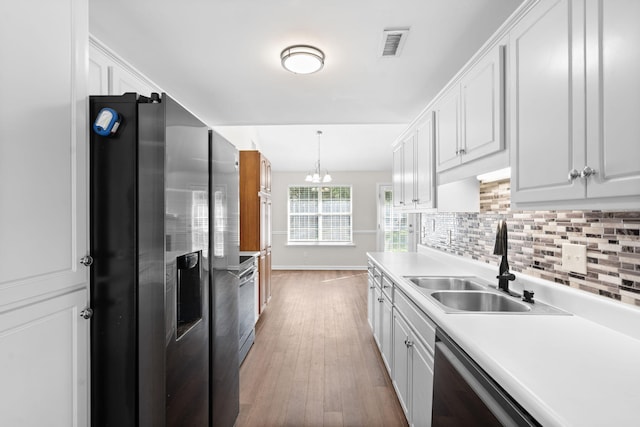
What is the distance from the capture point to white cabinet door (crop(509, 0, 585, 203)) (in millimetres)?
1053

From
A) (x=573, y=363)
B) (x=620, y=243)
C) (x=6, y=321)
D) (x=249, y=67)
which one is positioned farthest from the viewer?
(x=249, y=67)

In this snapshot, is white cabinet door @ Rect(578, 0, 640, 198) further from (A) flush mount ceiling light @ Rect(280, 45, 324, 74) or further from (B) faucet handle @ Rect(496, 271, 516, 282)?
(A) flush mount ceiling light @ Rect(280, 45, 324, 74)

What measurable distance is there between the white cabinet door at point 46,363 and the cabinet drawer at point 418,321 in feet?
4.54

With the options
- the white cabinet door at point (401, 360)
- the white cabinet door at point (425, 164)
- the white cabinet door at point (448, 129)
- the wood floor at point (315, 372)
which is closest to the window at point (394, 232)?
the wood floor at point (315, 372)

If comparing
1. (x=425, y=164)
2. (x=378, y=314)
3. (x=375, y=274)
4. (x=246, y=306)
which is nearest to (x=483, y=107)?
(x=425, y=164)

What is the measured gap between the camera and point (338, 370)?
2.76 m

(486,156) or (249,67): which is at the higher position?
(249,67)

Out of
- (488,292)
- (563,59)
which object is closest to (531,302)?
(488,292)

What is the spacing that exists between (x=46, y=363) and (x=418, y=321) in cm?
152

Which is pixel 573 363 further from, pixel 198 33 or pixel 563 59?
pixel 198 33

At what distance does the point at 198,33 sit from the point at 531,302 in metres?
2.32

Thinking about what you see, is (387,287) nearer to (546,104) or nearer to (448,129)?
(448,129)

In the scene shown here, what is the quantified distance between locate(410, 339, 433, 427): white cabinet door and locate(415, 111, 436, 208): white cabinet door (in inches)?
47.7

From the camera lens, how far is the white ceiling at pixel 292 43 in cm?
167
